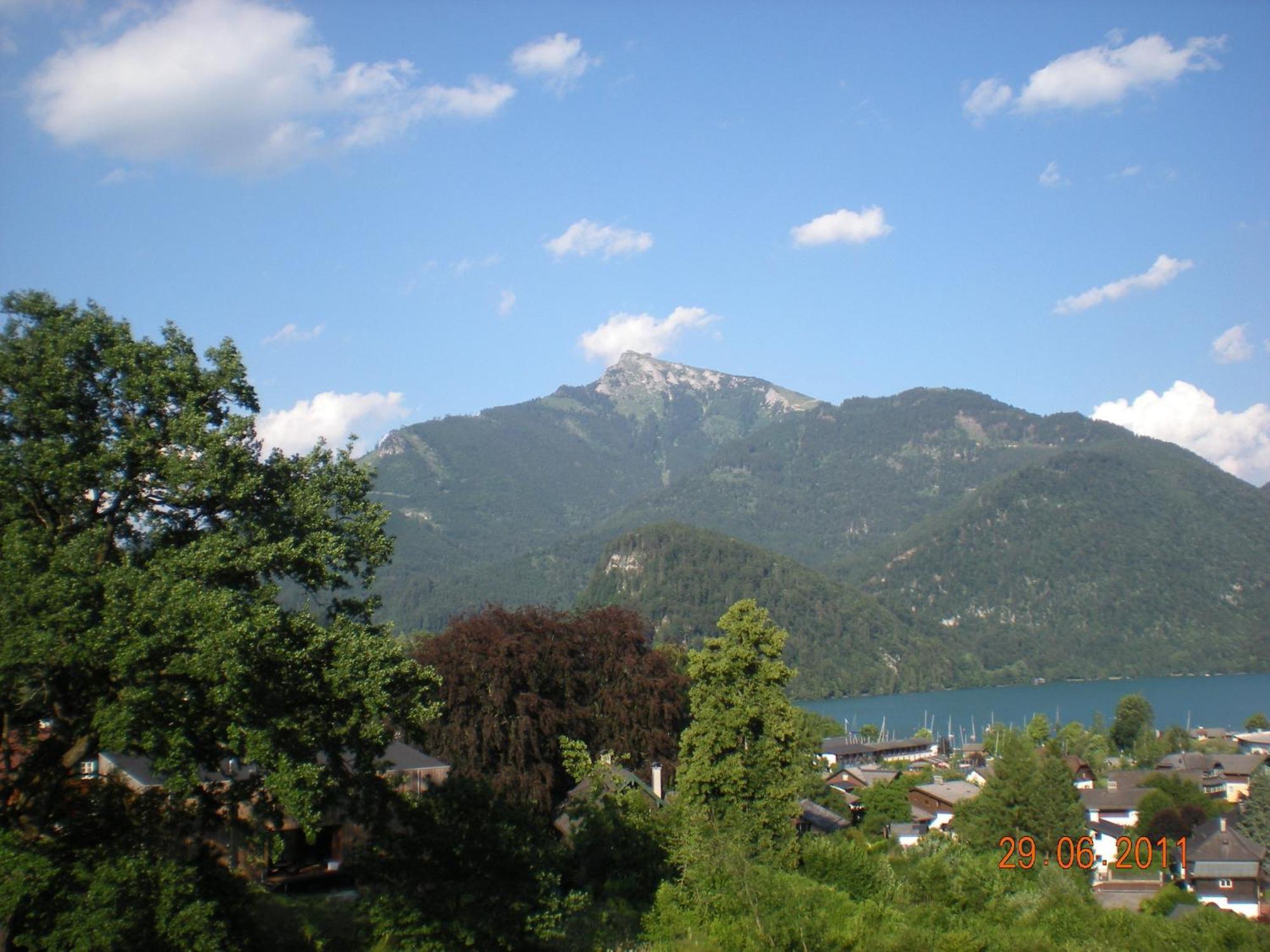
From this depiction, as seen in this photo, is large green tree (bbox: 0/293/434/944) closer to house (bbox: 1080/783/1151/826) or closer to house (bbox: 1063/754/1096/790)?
house (bbox: 1080/783/1151/826)

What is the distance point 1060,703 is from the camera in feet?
493

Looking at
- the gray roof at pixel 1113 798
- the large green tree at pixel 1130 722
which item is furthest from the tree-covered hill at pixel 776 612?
the gray roof at pixel 1113 798

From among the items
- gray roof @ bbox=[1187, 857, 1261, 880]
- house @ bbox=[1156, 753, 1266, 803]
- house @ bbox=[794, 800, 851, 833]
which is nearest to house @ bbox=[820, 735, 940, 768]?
house @ bbox=[1156, 753, 1266, 803]

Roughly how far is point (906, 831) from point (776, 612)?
145150 mm

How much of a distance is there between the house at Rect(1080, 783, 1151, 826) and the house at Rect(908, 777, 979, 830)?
539 cm

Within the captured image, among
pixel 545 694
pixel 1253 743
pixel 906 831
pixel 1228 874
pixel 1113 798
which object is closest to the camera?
pixel 545 694

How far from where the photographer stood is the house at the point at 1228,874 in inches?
1329

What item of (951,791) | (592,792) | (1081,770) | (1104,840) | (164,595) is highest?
A: (164,595)

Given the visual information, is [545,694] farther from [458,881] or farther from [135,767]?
[458,881]

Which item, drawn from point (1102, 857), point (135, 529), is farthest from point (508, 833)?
point (1102, 857)

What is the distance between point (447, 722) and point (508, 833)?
608 inches

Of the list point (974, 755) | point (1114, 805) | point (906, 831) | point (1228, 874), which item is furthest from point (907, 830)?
point (974, 755)

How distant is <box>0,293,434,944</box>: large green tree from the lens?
391 inches

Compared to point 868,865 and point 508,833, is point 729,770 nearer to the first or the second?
point 868,865
